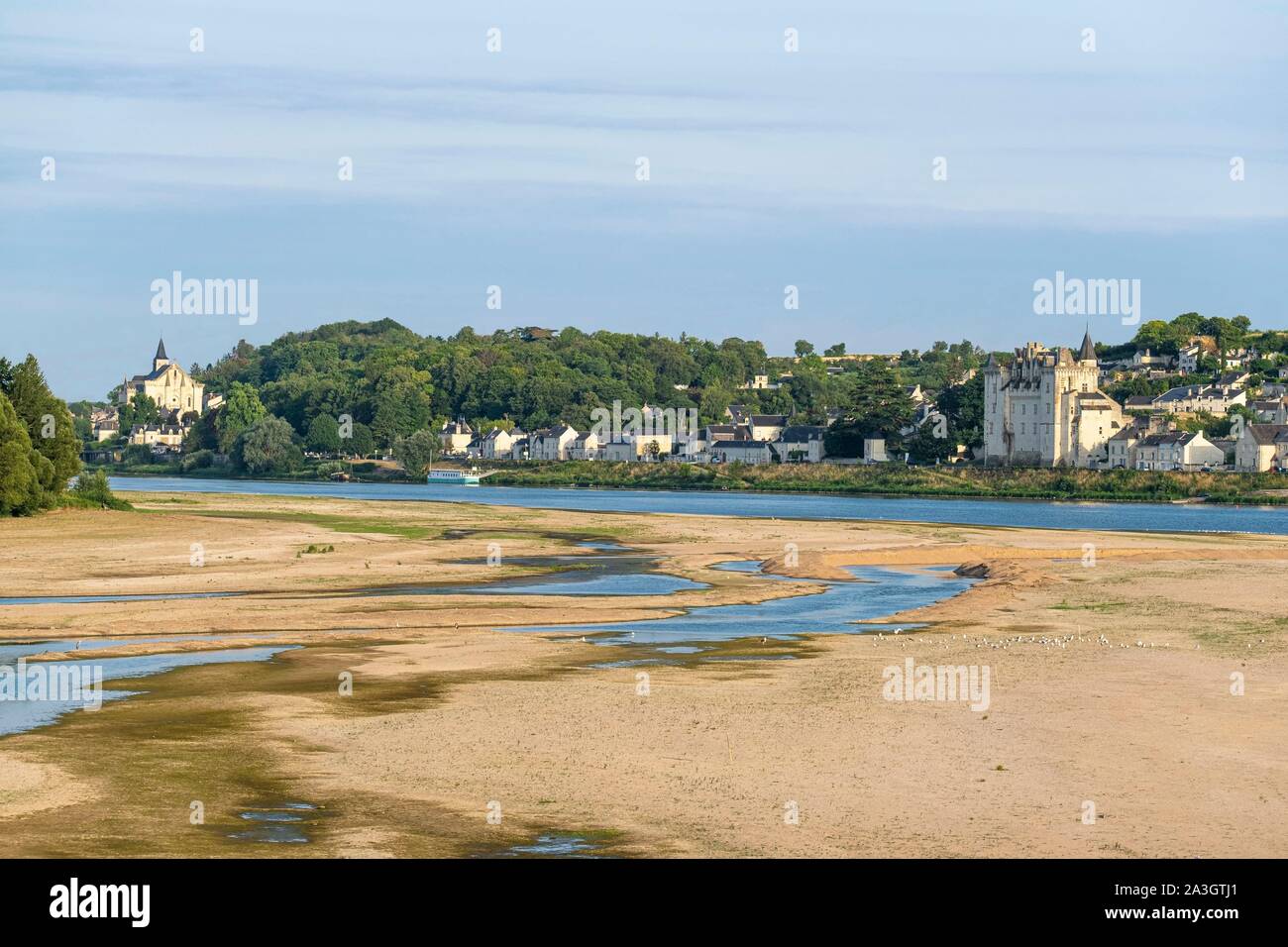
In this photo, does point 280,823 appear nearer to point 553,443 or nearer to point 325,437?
point 553,443

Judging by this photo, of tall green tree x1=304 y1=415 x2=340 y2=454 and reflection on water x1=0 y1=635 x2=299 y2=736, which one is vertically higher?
tall green tree x1=304 y1=415 x2=340 y2=454

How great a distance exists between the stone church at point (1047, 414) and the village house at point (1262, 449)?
14838 millimetres

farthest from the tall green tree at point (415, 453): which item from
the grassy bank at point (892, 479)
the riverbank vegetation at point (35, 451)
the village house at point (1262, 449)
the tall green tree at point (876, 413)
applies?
the riverbank vegetation at point (35, 451)

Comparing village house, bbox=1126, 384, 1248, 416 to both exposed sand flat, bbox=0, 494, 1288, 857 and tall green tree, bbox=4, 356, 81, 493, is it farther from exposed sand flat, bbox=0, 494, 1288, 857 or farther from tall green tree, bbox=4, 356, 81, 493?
exposed sand flat, bbox=0, 494, 1288, 857

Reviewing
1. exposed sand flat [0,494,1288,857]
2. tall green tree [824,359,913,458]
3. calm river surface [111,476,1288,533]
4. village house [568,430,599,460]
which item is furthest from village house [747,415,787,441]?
exposed sand flat [0,494,1288,857]

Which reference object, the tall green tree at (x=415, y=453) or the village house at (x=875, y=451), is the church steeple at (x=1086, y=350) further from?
the tall green tree at (x=415, y=453)

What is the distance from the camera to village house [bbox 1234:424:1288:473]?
131 meters

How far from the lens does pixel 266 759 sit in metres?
19.8

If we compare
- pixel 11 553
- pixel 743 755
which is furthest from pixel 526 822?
pixel 11 553

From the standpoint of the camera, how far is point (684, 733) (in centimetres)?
2150

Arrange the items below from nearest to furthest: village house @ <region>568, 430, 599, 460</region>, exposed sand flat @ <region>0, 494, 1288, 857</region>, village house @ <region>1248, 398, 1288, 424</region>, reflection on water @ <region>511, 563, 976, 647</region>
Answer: exposed sand flat @ <region>0, 494, 1288, 857</region>
reflection on water @ <region>511, 563, 976, 647</region>
village house @ <region>1248, 398, 1288, 424</region>
village house @ <region>568, 430, 599, 460</region>

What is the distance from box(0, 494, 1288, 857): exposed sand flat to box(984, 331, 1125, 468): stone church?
10652 cm

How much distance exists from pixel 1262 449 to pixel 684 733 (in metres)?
122

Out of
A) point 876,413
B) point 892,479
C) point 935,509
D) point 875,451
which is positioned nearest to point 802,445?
point 876,413
